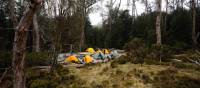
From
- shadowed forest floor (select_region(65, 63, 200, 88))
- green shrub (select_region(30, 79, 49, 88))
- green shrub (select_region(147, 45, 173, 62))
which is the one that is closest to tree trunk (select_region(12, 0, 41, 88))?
green shrub (select_region(30, 79, 49, 88))

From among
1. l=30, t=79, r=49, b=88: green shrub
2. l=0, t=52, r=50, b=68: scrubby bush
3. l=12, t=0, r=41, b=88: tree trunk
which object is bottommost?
l=30, t=79, r=49, b=88: green shrub

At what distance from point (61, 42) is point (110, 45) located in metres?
16.1

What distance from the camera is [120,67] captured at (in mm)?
6918

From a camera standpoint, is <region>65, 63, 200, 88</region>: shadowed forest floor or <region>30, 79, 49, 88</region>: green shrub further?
<region>30, 79, 49, 88</region>: green shrub

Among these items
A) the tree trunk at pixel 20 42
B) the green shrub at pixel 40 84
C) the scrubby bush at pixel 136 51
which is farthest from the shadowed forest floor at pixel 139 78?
the tree trunk at pixel 20 42

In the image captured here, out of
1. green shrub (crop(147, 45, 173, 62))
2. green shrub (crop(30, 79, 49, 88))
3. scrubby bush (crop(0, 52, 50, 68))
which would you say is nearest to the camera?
green shrub (crop(30, 79, 49, 88))

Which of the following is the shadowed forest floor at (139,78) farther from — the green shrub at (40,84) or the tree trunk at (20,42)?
the tree trunk at (20,42)

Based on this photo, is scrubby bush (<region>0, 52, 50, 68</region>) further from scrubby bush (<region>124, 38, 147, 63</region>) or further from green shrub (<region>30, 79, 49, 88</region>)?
scrubby bush (<region>124, 38, 147, 63</region>)

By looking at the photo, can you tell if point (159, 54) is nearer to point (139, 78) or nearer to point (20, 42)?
point (139, 78)

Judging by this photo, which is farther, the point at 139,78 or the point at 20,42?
the point at 139,78

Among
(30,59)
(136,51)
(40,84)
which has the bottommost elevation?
(40,84)

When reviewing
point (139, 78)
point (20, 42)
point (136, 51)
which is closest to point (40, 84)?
point (139, 78)

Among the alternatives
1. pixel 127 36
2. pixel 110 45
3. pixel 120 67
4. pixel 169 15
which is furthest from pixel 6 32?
pixel 169 15

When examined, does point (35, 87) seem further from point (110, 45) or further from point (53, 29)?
point (110, 45)
